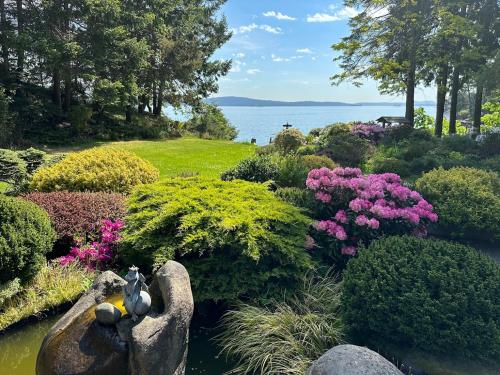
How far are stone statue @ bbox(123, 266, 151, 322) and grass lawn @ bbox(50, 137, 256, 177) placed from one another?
7.85 m

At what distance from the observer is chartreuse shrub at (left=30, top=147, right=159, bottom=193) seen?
7.34 m

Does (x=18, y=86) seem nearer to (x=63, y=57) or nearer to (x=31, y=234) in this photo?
(x=63, y=57)

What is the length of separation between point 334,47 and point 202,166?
459 inches

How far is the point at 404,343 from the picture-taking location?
367cm

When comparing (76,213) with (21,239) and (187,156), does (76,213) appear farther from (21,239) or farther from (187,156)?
(187,156)

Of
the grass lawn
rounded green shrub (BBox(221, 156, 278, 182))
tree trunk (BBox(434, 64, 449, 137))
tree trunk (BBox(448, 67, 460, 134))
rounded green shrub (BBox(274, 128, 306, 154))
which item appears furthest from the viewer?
tree trunk (BBox(434, 64, 449, 137))

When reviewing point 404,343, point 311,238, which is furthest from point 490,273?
point 311,238

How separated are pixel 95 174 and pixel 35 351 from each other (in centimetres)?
404

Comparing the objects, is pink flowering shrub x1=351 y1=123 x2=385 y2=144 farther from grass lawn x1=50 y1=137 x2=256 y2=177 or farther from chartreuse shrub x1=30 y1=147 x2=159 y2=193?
chartreuse shrub x1=30 y1=147 x2=159 y2=193

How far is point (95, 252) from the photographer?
5.46 m

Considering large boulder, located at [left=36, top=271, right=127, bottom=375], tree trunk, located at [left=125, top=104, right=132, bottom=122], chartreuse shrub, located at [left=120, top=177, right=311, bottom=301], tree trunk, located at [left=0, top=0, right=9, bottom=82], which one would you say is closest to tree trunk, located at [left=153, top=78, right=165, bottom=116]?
tree trunk, located at [left=125, top=104, right=132, bottom=122]

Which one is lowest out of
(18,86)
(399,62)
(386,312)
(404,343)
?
(404,343)

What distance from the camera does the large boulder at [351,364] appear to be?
2.45m

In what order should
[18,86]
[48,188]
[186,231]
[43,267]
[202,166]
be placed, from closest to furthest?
[186,231] < [43,267] < [48,188] < [202,166] < [18,86]
